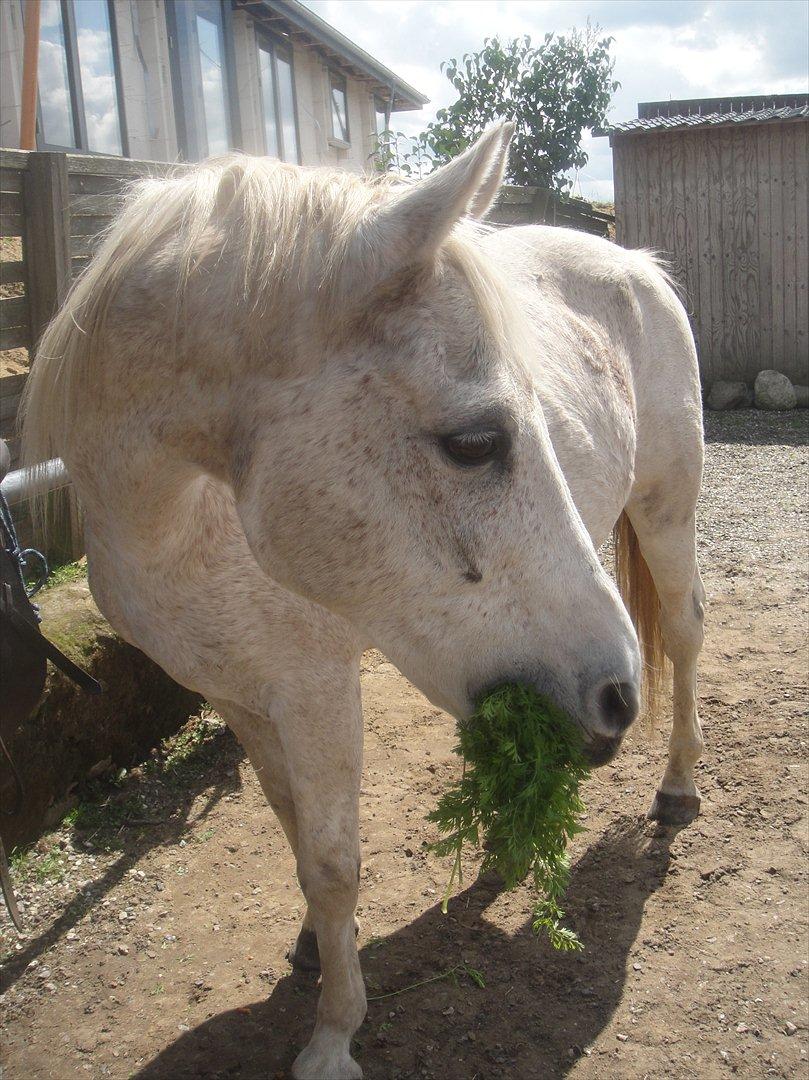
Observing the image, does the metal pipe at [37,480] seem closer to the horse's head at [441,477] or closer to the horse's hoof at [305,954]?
the horse's head at [441,477]

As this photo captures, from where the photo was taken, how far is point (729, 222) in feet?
35.9

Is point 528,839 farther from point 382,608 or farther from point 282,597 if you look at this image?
point 282,597

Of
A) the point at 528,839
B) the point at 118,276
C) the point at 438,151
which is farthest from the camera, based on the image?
the point at 438,151

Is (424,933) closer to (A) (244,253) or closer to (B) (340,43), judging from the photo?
(A) (244,253)

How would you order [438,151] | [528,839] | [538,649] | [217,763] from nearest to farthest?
[538,649], [528,839], [217,763], [438,151]

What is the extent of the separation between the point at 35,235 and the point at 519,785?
143 inches

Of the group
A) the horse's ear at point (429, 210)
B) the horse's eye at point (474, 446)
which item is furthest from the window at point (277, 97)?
the horse's eye at point (474, 446)

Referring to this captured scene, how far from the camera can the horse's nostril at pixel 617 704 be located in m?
1.51

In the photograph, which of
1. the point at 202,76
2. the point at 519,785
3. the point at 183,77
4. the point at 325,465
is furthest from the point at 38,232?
the point at 202,76

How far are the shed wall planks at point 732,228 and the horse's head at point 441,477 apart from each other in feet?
33.9

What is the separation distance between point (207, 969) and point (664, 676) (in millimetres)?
2126

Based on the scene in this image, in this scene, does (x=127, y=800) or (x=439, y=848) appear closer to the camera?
(x=439, y=848)

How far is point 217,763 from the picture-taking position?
3.87 m

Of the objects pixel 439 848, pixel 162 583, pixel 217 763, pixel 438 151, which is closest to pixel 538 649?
pixel 439 848
